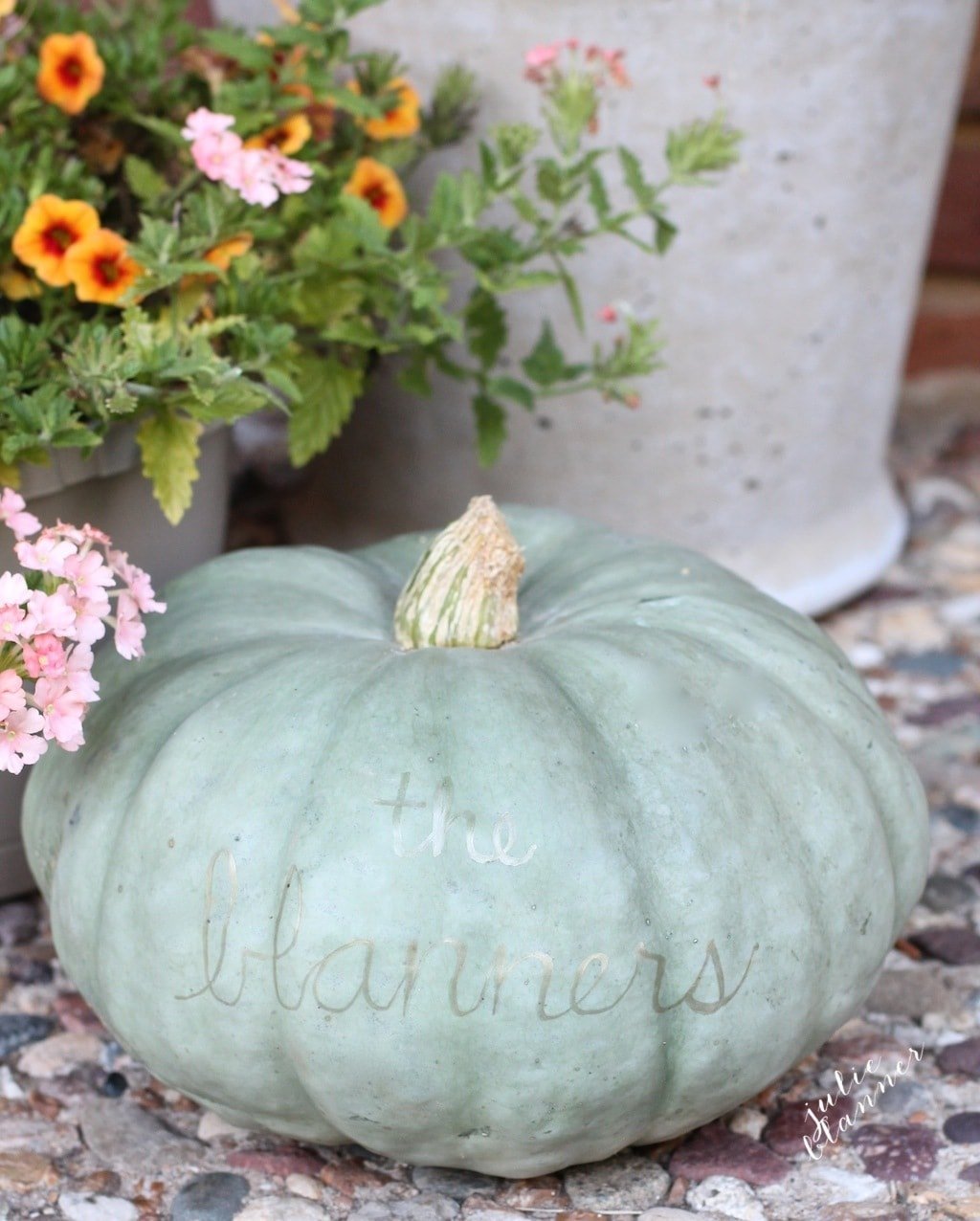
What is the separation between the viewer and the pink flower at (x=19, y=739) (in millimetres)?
1065

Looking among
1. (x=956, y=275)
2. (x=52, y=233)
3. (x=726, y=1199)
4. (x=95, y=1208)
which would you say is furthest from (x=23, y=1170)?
(x=956, y=275)

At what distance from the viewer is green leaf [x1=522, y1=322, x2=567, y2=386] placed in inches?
66.2

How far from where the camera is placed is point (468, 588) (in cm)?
122

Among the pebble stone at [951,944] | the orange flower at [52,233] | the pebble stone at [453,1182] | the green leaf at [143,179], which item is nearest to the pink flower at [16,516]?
the orange flower at [52,233]

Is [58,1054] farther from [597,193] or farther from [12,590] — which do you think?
[597,193]

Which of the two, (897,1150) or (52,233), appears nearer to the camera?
(897,1150)

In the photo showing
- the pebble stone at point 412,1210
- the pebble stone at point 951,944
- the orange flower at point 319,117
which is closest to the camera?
the pebble stone at point 412,1210

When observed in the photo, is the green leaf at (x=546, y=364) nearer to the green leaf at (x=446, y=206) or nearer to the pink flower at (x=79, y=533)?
the green leaf at (x=446, y=206)

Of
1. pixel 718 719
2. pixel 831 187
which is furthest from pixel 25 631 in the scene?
pixel 831 187

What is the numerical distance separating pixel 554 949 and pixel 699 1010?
123 mm

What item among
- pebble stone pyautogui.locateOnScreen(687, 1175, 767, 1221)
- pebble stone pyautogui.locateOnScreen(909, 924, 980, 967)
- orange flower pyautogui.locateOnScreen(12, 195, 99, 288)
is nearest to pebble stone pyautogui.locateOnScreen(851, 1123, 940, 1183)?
pebble stone pyautogui.locateOnScreen(687, 1175, 767, 1221)

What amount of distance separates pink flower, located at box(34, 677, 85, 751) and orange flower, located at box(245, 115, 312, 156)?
0.64 metres

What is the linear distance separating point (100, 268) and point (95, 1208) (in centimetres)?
78

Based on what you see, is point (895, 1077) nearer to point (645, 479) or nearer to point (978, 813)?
point (978, 813)
